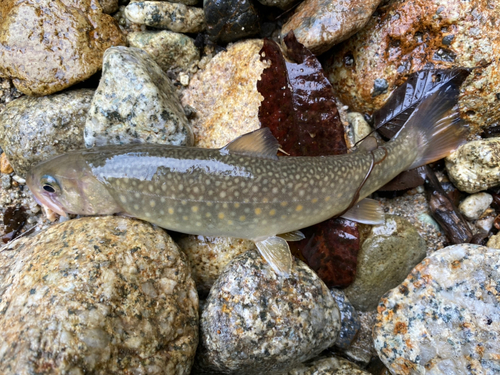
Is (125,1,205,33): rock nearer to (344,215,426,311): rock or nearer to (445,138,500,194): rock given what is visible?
(344,215,426,311): rock

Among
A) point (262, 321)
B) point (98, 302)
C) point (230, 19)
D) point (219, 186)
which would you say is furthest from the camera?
point (230, 19)

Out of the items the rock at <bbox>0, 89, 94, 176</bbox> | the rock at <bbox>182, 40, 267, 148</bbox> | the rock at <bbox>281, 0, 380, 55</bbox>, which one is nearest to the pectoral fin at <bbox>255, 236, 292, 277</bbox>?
the rock at <bbox>182, 40, 267, 148</bbox>

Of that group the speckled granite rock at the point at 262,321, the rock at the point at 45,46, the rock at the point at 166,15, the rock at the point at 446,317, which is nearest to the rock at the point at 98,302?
the speckled granite rock at the point at 262,321

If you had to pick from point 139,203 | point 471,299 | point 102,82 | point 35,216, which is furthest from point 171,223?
point 471,299

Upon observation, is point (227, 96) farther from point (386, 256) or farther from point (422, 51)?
point (386, 256)

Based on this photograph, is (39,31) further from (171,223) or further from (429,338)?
(429,338)

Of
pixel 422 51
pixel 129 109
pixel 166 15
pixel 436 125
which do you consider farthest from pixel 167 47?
pixel 436 125
